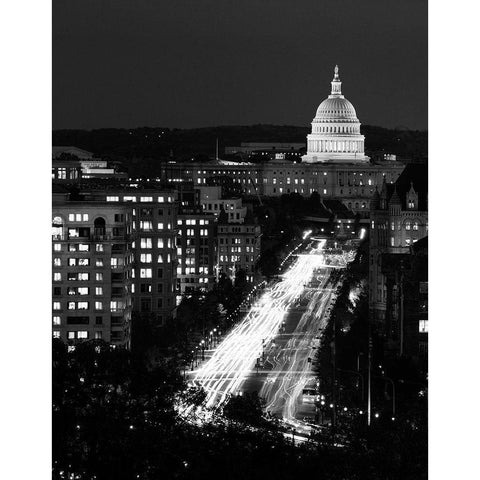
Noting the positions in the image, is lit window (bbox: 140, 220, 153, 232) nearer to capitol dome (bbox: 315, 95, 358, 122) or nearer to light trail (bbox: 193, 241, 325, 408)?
light trail (bbox: 193, 241, 325, 408)

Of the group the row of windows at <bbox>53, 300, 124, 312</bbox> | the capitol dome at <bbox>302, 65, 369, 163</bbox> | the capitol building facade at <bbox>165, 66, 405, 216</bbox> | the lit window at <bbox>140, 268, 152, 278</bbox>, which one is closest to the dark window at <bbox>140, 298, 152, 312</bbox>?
the lit window at <bbox>140, 268, 152, 278</bbox>

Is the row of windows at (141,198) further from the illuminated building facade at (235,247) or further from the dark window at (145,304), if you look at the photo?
the illuminated building facade at (235,247)

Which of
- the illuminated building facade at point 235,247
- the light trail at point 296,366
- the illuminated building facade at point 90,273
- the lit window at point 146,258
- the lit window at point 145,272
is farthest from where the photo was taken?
the illuminated building facade at point 235,247

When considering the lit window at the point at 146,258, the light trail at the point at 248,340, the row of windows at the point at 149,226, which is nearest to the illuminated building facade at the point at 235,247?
the light trail at the point at 248,340

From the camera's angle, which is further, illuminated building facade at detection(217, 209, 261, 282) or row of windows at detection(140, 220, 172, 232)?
illuminated building facade at detection(217, 209, 261, 282)
